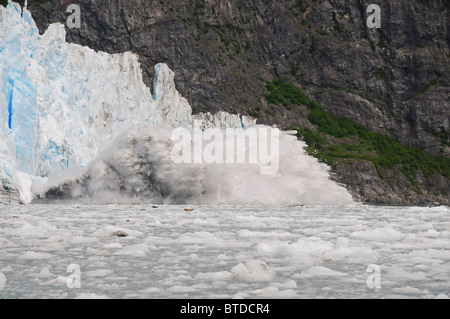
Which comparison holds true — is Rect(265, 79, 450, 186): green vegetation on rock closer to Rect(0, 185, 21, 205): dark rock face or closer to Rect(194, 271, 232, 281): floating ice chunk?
Rect(0, 185, 21, 205): dark rock face

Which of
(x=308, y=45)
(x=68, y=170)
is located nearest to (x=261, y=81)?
(x=308, y=45)

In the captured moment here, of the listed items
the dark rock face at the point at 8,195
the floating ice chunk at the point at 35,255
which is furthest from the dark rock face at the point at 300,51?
the floating ice chunk at the point at 35,255

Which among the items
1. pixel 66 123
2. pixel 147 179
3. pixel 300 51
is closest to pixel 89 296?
pixel 147 179

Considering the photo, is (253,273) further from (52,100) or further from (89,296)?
(52,100)

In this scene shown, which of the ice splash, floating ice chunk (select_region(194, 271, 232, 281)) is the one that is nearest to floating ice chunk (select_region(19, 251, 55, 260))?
floating ice chunk (select_region(194, 271, 232, 281))

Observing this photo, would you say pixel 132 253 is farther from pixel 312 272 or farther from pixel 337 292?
pixel 337 292
